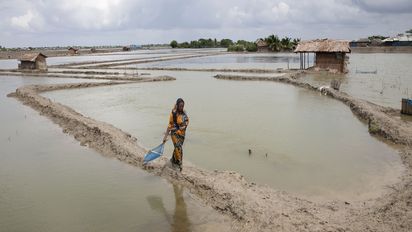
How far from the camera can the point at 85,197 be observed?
5711 mm

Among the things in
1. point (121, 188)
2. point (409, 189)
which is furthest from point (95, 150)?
point (409, 189)

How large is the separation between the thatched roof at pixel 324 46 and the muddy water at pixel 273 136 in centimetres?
866

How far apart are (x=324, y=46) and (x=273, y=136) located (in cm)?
1741

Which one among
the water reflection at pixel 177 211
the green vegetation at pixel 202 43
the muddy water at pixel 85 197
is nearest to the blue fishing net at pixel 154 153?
the muddy water at pixel 85 197

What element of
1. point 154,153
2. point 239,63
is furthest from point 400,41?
point 154,153

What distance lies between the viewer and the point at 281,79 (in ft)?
67.5

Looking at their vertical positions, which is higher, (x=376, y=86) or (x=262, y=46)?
(x=262, y=46)

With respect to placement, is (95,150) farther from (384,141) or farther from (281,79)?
(281,79)

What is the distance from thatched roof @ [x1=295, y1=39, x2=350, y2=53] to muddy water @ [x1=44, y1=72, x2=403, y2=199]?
8.66 metres

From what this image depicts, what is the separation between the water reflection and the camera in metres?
4.72

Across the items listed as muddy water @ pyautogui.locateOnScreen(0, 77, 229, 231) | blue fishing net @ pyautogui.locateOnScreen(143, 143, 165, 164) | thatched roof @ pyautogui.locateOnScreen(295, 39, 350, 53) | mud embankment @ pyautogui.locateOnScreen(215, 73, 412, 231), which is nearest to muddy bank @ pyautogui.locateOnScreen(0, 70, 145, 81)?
thatched roof @ pyautogui.locateOnScreen(295, 39, 350, 53)

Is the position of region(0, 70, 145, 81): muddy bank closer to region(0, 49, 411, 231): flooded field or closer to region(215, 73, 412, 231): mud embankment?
region(0, 49, 411, 231): flooded field

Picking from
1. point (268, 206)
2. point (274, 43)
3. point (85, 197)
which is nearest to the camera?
point (268, 206)

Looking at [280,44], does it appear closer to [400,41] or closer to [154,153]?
[400,41]
